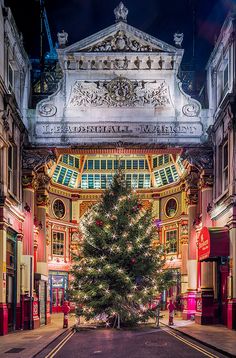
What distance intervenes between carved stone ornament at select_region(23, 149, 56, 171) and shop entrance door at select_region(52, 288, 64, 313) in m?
19.6

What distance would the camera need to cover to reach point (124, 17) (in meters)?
31.5

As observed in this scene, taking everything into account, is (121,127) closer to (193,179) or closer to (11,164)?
(193,179)

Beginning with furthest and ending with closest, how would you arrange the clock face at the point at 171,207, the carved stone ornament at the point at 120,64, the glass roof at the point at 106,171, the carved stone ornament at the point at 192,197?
the glass roof at the point at 106,171 → the clock face at the point at 171,207 → the carved stone ornament at the point at 192,197 → the carved stone ornament at the point at 120,64

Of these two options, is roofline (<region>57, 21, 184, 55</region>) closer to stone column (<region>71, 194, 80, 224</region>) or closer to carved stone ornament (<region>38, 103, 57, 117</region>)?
carved stone ornament (<region>38, 103, 57, 117</region>)

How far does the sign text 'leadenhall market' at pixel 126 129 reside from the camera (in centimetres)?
3111

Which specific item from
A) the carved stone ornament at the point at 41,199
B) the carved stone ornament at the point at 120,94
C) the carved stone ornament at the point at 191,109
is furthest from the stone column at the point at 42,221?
the carved stone ornament at the point at 191,109

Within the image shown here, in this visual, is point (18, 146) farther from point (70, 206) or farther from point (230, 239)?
point (70, 206)

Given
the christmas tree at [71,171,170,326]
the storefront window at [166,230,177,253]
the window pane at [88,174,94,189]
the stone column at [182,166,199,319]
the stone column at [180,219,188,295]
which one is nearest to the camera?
the christmas tree at [71,171,170,326]

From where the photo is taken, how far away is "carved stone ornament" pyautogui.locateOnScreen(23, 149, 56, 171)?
31.0m

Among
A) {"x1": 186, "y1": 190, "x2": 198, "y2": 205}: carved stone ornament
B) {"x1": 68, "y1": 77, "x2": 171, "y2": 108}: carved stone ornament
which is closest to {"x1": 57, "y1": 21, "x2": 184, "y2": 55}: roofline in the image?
{"x1": 68, "y1": 77, "x2": 171, "y2": 108}: carved stone ornament

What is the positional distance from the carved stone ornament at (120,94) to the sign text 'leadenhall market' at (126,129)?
1.10 m

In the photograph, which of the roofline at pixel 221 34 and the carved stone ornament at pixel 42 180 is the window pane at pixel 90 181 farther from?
the roofline at pixel 221 34

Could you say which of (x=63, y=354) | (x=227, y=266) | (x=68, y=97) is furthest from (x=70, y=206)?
(x=63, y=354)

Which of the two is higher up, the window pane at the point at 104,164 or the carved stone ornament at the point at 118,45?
the carved stone ornament at the point at 118,45
